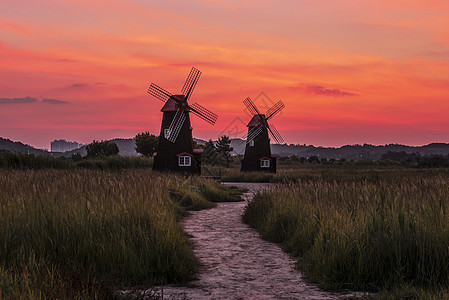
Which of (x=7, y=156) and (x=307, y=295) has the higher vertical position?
(x=7, y=156)

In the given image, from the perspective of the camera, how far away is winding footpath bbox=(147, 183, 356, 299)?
6895mm

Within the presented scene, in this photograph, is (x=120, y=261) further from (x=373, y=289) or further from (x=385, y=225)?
(x=385, y=225)

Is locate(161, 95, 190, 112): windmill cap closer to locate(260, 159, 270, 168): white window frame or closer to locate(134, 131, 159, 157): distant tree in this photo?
locate(260, 159, 270, 168): white window frame

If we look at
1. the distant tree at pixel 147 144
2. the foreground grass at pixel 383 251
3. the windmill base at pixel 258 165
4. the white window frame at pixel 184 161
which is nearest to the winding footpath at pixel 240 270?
the foreground grass at pixel 383 251

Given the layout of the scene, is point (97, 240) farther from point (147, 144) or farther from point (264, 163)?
point (147, 144)

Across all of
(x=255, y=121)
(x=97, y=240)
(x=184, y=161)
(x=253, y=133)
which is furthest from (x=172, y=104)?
(x=97, y=240)

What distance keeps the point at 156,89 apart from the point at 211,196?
18557 millimetres

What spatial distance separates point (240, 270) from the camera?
842cm

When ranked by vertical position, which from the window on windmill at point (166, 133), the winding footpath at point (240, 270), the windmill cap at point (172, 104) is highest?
the windmill cap at point (172, 104)

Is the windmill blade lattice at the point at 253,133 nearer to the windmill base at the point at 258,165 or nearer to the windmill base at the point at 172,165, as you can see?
the windmill base at the point at 258,165

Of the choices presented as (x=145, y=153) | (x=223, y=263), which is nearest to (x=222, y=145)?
(x=145, y=153)

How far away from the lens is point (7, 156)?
3006cm

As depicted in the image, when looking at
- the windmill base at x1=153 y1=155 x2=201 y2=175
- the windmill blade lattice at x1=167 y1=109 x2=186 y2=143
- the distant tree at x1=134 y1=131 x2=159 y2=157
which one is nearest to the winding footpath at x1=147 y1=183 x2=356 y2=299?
the windmill blade lattice at x1=167 y1=109 x2=186 y2=143

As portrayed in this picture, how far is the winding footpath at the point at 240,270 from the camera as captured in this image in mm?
6895
